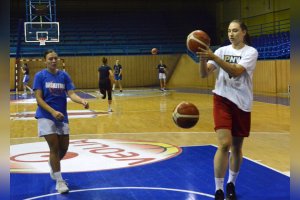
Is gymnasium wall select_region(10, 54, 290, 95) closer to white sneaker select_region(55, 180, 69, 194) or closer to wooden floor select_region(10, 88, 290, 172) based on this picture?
wooden floor select_region(10, 88, 290, 172)

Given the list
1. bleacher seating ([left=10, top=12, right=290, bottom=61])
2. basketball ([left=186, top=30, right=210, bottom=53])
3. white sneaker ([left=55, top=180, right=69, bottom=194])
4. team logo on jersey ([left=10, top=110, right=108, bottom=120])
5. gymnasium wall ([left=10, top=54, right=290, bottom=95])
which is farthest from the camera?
bleacher seating ([left=10, top=12, right=290, bottom=61])

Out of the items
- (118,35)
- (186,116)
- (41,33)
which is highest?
(118,35)

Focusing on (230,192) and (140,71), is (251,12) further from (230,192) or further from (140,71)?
(230,192)

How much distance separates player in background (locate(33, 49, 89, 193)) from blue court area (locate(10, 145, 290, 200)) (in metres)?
0.33

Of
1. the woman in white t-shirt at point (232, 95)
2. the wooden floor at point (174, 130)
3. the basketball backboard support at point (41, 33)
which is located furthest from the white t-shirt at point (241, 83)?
the basketball backboard support at point (41, 33)

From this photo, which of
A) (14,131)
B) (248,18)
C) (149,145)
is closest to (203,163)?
(149,145)

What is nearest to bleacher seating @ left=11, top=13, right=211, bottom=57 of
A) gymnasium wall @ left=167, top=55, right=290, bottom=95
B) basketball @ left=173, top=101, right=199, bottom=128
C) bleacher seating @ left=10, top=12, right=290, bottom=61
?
bleacher seating @ left=10, top=12, right=290, bottom=61

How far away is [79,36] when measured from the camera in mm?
30672

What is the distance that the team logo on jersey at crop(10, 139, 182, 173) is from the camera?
255 inches

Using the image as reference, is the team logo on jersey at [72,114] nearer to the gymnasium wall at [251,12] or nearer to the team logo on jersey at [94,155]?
the team logo on jersey at [94,155]

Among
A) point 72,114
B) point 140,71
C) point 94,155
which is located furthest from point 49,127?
point 140,71

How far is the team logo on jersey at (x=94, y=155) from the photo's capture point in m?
6.46

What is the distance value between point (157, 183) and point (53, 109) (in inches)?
→ 62.5

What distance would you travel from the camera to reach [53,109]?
16.1 feet
